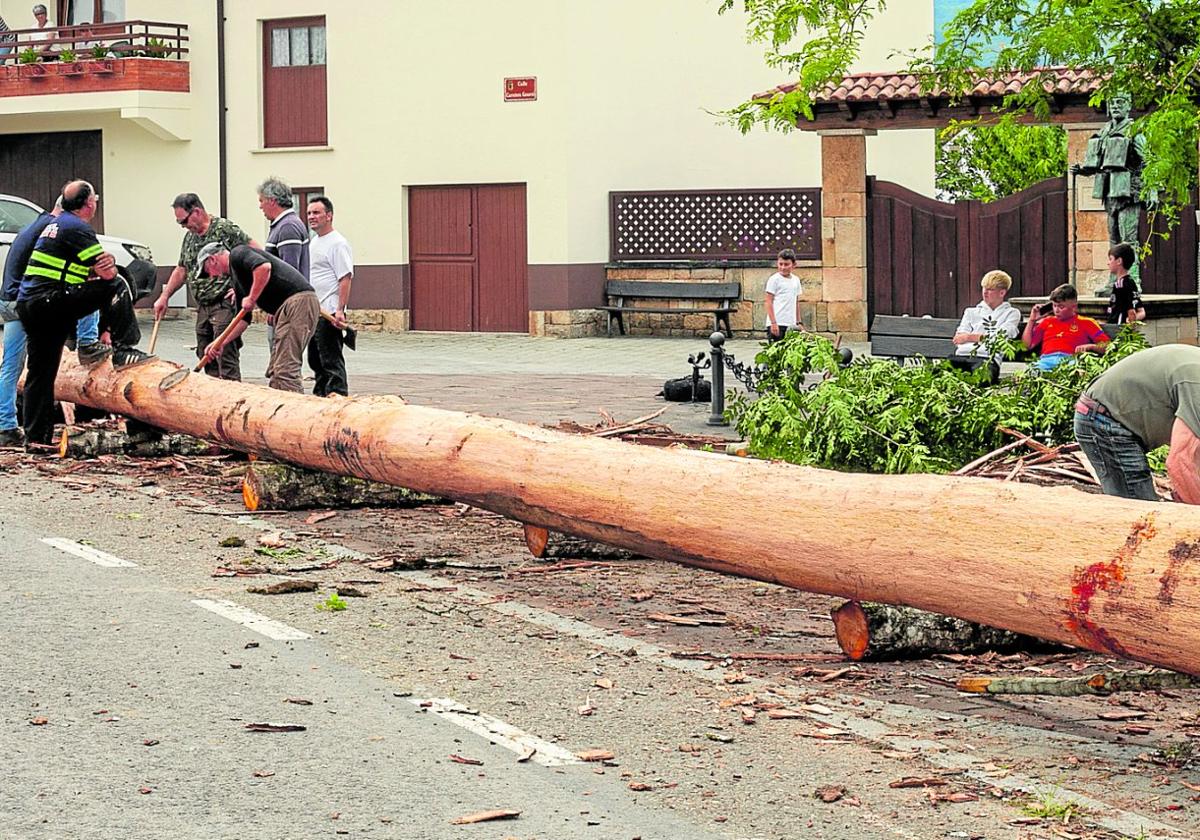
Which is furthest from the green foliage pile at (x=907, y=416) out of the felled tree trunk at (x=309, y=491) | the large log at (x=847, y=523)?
the large log at (x=847, y=523)

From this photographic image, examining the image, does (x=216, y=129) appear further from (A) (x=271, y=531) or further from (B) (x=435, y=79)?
(A) (x=271, y=531)

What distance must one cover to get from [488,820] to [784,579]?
196cm

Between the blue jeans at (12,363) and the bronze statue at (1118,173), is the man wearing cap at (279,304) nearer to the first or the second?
the blue jeans at (12,363)

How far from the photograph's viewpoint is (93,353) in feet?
41.0

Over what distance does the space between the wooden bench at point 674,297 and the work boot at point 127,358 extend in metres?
13.1

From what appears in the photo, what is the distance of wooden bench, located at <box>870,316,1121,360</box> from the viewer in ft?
48.9

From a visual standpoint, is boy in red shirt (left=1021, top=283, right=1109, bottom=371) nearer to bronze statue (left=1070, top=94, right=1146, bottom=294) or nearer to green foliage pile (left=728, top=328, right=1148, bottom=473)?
green foliage pile (left=728, top=328, right=1148, bottom=473)

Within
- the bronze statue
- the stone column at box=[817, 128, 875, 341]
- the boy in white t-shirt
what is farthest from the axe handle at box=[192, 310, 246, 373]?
the stone column at box=[817, 128, 875, 341]

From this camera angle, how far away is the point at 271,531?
31.5ft

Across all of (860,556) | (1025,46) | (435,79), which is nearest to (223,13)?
(435,79)

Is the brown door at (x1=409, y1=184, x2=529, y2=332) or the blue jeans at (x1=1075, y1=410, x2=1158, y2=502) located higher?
the brown door at (x1=409, y1=184, x2=529, y2=332)

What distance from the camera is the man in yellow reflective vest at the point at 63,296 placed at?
12.0m

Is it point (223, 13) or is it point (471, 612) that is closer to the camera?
point (471, 612)

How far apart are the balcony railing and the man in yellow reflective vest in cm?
1621
